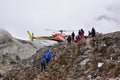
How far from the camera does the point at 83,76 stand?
24.8 m

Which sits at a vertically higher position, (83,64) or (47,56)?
(47,56)

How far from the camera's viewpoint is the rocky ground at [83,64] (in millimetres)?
24203

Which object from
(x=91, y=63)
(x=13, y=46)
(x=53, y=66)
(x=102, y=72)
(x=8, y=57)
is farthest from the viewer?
(x=13, y=46)

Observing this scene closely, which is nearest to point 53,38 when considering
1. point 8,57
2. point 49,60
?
point 8,57

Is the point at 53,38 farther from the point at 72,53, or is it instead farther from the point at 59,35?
the point at 72,53

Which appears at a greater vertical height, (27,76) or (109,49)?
(109,49)

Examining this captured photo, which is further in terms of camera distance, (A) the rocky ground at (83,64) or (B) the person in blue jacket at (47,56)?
(B) the person in blue jacket at (47,56)

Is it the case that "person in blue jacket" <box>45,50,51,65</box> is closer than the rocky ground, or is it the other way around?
the rocky ground

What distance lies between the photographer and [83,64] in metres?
28.0

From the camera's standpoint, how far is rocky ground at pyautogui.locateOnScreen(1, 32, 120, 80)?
79.4ft

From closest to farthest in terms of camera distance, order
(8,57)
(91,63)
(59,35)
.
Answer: (91,63)
(59,35)
(8,57)

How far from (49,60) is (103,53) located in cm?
691

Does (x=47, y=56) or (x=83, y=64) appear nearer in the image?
(x=83, y=64)

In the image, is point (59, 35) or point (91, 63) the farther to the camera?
point (59, 35)
